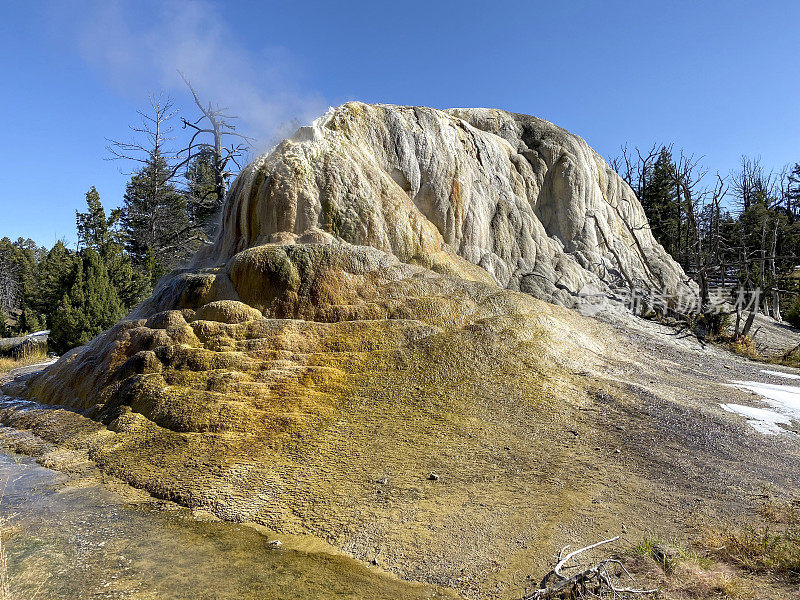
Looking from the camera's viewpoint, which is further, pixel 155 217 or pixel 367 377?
pixel 155 217

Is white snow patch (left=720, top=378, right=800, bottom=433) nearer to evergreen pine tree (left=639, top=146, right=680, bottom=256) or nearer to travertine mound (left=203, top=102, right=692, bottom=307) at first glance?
travertine mound (left=203, top=102, right=692, bottom=307)

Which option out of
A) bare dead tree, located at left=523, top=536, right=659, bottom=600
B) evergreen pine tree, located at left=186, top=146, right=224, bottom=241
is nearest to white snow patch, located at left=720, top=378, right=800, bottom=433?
bare dead tree, located at left=523, top=536, right=659, bottom=600

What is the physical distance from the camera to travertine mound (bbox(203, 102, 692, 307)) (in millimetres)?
11570

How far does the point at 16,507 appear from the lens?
205 inches

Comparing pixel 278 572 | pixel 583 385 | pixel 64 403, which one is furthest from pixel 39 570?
pixel 583 385

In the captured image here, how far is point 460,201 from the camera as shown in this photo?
14.5 meters

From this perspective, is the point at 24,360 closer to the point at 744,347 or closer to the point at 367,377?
the point at 367,377

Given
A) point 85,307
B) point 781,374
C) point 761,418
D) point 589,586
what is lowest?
point 589,586

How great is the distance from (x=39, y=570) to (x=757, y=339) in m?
20.9

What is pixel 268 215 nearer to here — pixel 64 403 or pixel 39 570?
pixel 64 403

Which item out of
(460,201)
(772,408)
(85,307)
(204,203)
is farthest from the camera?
(204,203)

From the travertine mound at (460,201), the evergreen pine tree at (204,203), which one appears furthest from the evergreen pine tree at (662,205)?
the evergreen pine tree at (204,203)

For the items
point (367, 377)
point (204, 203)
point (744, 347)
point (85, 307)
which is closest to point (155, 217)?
point (204, 203)

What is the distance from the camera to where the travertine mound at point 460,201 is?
1157 cm
